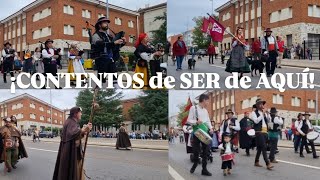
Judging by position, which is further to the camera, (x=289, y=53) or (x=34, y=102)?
(x=289, y=53)

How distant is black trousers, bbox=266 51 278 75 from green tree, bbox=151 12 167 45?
138cm

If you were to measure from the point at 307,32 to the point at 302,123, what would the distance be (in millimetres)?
1678

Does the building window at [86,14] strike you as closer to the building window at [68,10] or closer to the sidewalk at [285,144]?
the building window at [68,10]

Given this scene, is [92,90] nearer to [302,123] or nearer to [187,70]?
[187,70]

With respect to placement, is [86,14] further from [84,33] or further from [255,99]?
[255,99]

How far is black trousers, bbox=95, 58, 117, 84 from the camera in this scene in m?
5.31

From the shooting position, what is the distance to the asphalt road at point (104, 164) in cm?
509

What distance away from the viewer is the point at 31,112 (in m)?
5.14

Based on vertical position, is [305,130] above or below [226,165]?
above

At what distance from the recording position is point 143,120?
517 cm

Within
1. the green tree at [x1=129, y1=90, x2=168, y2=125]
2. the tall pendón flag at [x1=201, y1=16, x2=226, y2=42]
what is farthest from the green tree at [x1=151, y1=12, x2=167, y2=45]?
the green tree at [x1=129, y1=90, x2=168, y2=125]

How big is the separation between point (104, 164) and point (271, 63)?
8.25 feet

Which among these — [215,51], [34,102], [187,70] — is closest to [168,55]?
[187,70]

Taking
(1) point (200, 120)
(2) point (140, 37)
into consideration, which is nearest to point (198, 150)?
(1) point (200, 120)
